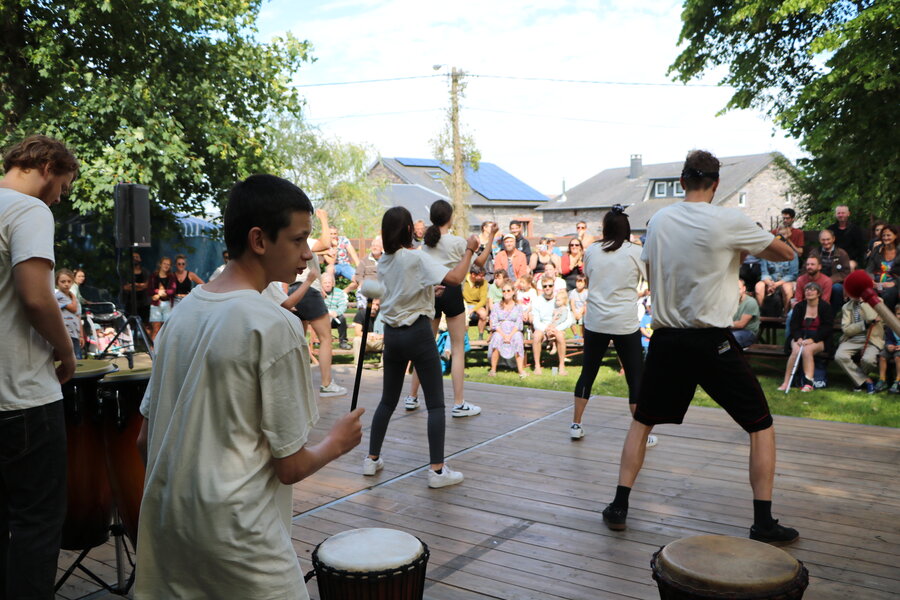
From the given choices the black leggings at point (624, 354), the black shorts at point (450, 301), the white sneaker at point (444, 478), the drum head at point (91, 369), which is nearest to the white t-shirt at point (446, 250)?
the black shorts at point (450, 301)

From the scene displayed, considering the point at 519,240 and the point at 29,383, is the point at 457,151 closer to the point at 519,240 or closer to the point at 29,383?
the point at 519,240

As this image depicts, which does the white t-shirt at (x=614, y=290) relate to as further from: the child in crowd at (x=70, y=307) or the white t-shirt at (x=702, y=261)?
the child in crowd at (x=70, y=307)

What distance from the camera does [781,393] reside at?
850cm

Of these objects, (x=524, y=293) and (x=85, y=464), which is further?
(x=524, y=293)

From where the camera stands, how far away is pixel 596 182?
179 feet

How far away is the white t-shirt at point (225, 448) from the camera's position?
65.7 inches

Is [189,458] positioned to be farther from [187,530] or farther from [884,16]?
[884,16]

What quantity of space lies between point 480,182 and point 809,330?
43259 millimetres

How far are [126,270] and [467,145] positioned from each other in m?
15.1

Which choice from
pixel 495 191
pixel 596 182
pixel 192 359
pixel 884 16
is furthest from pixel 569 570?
pixel 596 182

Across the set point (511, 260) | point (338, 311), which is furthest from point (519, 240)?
point (338, 311)

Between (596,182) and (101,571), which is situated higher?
(596,182)

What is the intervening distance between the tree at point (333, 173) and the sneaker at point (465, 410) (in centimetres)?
2823

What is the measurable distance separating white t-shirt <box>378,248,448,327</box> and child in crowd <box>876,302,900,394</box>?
6.27 meters
